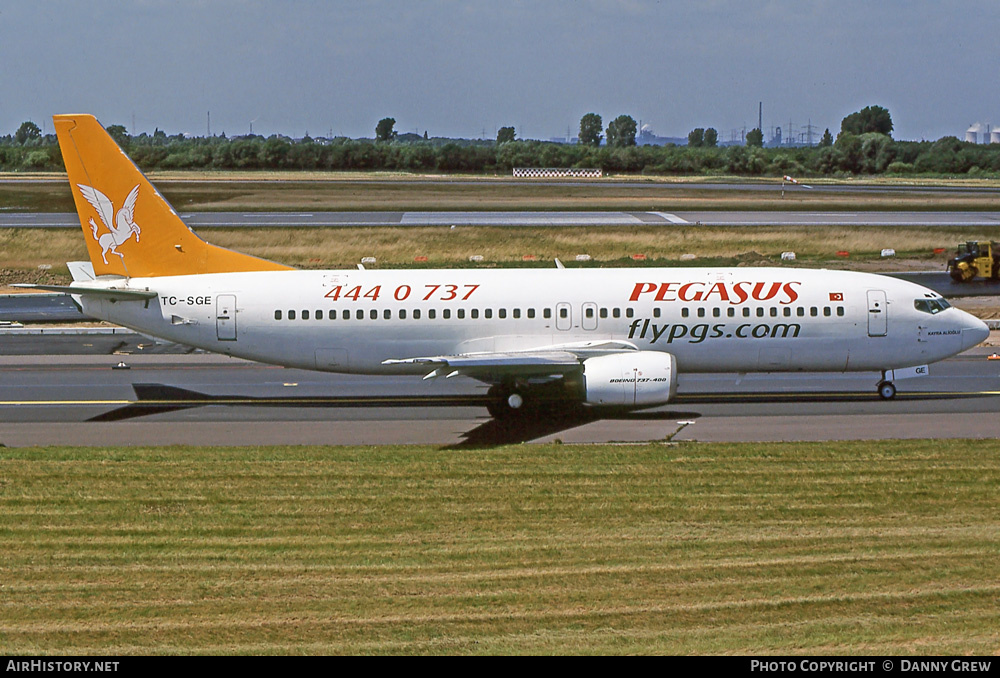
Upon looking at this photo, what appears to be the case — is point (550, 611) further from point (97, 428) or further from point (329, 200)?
point (329, 200)

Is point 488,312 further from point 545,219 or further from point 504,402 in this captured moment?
point 545,219

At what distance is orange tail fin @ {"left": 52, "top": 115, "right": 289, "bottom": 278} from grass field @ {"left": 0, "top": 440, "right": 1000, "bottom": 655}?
335 inches

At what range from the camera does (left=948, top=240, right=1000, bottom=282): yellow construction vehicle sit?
54.8m

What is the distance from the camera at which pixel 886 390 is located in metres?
33.5

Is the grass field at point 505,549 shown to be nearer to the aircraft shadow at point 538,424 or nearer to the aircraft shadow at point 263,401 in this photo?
the aircraft shadow at point 538,424

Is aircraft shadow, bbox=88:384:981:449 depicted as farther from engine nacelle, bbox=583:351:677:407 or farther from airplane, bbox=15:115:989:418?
engine nacelle, bbox=583:351:677:407

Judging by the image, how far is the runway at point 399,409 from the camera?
1155 inches

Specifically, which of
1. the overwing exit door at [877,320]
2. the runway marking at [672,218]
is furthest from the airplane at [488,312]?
the runway marking at [672,218]

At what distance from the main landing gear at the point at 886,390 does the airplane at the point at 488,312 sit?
43cm

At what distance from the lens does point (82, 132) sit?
3253 cm

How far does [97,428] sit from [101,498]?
8998mm

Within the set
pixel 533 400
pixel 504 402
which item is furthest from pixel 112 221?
pixel 533 400

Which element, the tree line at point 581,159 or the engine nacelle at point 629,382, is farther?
the tree line at point 581,159

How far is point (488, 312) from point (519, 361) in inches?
116
